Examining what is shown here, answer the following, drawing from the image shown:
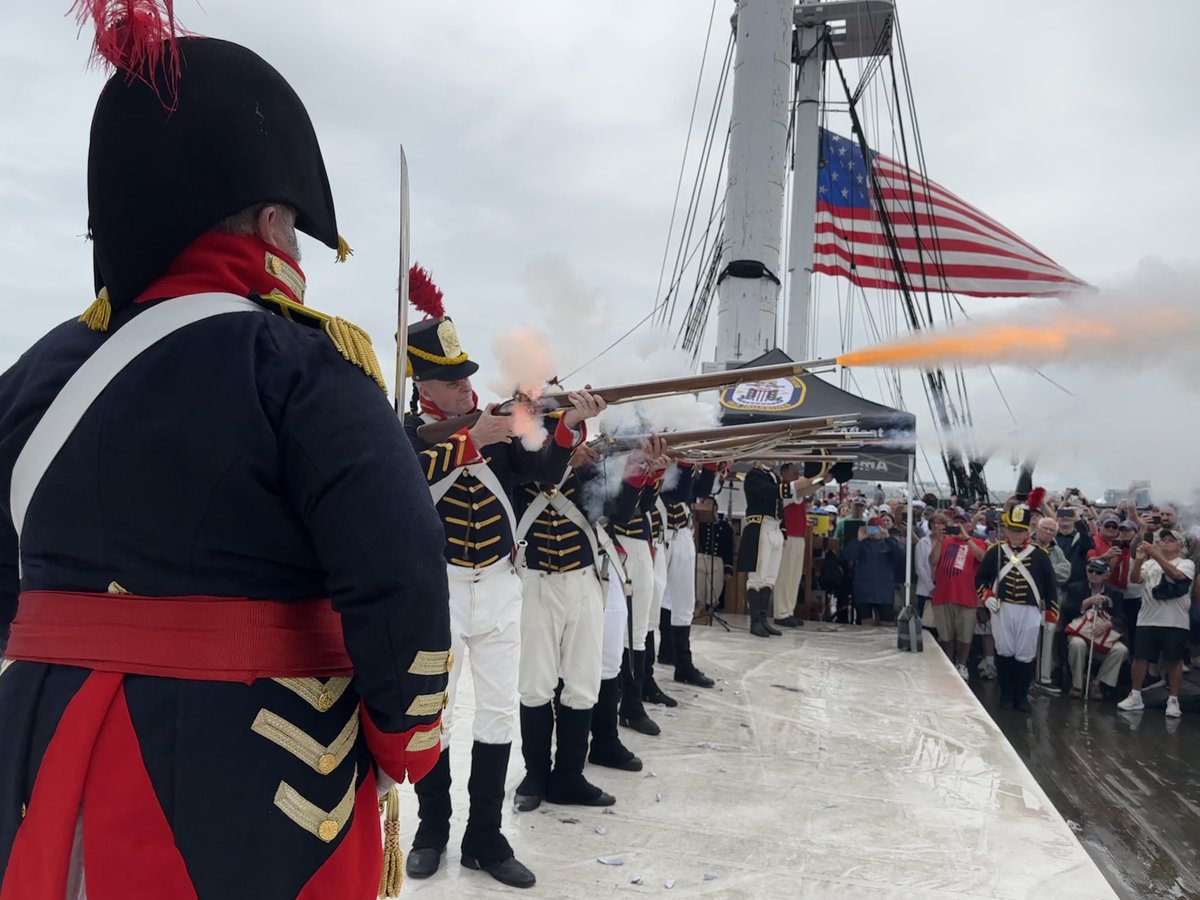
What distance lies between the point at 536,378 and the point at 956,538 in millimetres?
8362

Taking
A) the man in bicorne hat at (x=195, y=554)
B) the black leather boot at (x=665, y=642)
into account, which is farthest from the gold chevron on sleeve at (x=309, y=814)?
the black leather boot at (x=665, y=642)

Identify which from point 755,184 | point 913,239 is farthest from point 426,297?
point 913,239

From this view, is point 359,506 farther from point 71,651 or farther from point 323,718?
point 71,651

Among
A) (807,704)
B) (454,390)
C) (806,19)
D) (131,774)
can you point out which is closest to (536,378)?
(454,390)

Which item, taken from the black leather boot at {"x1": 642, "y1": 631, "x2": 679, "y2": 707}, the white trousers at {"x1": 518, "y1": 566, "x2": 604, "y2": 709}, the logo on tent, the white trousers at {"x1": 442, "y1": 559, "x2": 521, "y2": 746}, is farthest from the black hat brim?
the logo on tent

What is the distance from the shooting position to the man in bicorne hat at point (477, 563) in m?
3.79

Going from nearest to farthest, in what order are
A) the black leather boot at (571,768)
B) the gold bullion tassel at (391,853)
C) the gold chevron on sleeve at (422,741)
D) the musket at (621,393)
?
the gold chevron on sleeve at (422,741) < the gold bullion tassel at (391,853) < the musket at (621,393) < the black leather boot at (571,768)

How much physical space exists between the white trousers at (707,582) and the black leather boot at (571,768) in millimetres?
6830

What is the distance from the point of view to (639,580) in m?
6.34

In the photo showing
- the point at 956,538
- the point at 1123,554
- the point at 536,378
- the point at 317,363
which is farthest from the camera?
the point at 956,538

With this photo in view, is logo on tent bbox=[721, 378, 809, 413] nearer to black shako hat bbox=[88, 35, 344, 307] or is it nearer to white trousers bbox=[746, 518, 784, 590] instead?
white trousers bbox=[746, 518, 784, 590]

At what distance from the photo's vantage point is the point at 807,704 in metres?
7.26

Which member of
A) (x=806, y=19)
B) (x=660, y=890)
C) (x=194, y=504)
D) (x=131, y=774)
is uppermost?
(x=806, y=19)

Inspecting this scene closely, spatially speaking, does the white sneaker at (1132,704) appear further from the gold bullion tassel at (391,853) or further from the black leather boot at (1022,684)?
the gold bullion tassel at (391,853)
